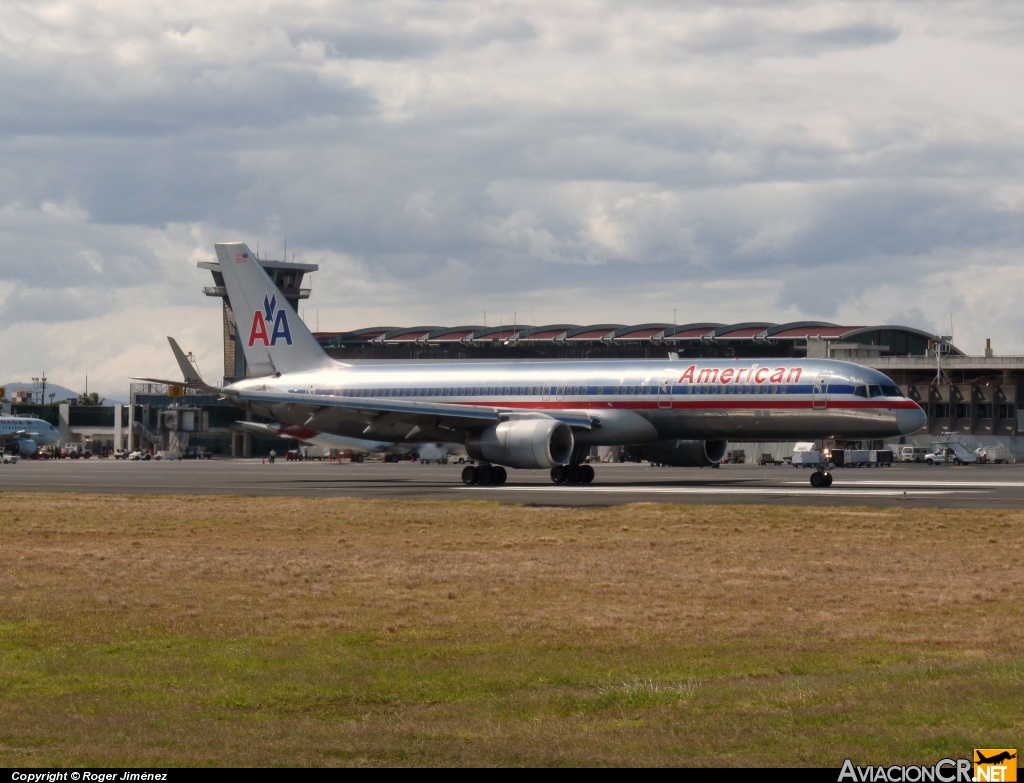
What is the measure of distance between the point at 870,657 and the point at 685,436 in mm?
37935

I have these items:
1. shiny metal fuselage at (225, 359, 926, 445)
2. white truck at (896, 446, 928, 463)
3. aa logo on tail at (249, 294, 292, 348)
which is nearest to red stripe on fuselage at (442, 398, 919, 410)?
shiny metal fuselage at (225, 359, 926, 445)

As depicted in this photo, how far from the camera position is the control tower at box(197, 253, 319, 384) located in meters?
165

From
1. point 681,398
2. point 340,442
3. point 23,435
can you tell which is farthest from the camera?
point 23,435

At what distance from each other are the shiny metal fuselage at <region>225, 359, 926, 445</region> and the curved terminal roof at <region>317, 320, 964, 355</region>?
85.6 metres

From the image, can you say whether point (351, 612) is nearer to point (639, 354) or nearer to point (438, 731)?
point (438, 731)

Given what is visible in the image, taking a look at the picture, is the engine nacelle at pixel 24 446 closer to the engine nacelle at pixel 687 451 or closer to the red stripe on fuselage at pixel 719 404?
the red stripe on fuselage at pixel 719 404

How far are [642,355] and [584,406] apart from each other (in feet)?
317

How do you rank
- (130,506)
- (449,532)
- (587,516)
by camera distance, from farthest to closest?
(130,506), (587,516), (449,532)

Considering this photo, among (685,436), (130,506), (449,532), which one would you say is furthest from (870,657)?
(685,436)

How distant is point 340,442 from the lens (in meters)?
74.0

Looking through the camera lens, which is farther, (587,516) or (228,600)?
(587,516)

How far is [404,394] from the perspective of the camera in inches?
2298

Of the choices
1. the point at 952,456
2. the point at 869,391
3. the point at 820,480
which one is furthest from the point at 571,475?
the point at 952,456

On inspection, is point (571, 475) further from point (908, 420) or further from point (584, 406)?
point (908, 420)
